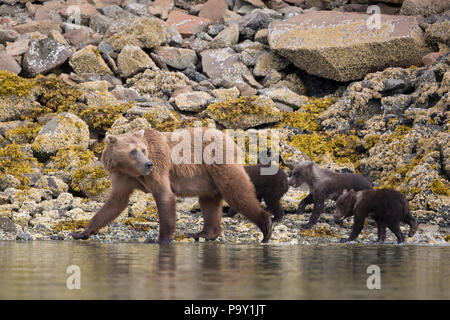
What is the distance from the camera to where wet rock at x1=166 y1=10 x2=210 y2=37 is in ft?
76.2

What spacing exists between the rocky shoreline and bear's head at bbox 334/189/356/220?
0.41 metres

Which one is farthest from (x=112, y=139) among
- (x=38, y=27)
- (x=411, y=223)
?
(x=38, y=27)

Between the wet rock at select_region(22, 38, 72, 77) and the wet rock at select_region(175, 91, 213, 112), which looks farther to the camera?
the wet rock at select_region(22, 38, 72, 77)

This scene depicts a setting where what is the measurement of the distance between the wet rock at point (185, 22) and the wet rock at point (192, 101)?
6241mm

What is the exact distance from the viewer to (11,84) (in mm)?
17031

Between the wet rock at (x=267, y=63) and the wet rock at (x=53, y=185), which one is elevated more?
the wet rock at (x=267, y=63)

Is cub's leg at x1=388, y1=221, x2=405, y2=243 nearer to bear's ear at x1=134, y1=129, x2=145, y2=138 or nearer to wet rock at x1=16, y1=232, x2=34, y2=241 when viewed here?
bear's ear at x1=134, y1=129, x2=145, y2=138

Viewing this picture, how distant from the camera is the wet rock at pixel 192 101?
55.3 ft

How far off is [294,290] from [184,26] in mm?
18795

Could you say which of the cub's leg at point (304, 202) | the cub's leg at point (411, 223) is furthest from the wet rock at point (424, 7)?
the cub's leg at point (411, 223)

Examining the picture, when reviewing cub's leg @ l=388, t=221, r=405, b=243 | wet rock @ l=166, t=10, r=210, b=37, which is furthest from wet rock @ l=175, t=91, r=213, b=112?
cub's leg @ l=388, t=221, r=405, b=243

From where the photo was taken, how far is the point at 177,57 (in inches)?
814

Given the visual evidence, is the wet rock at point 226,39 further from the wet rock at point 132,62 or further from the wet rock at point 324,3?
the wet rock at point 324,3

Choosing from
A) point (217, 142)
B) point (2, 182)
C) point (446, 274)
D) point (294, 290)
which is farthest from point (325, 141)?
point (294, 290)
